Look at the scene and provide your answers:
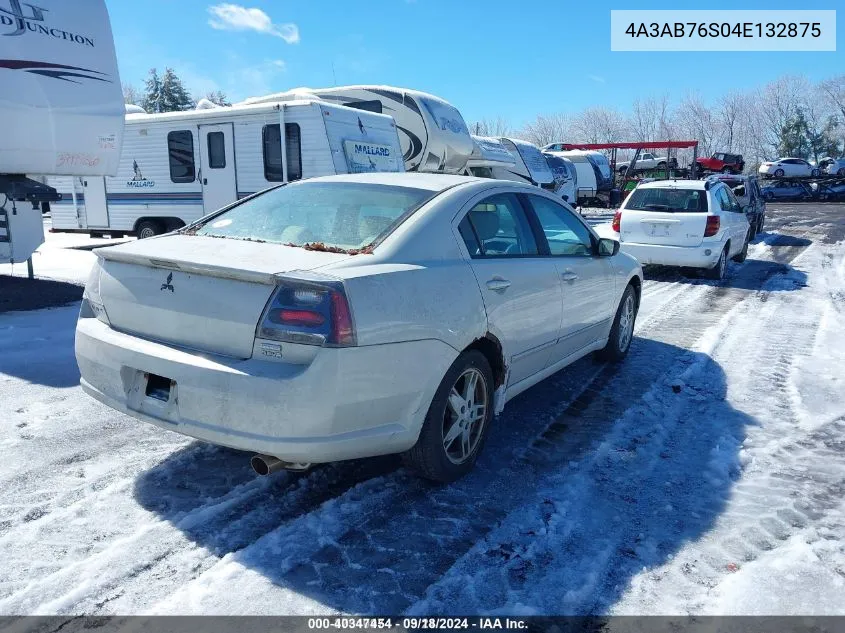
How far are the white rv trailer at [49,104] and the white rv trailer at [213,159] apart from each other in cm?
195

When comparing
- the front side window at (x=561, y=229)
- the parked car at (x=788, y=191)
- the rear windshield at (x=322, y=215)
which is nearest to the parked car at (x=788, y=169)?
the parked car at (x=788, y=191)

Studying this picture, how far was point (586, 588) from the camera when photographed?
2.61 m

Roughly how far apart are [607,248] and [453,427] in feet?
8.55

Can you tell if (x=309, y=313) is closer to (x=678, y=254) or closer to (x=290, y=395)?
(x=290, y=395)

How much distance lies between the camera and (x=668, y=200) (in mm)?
10812

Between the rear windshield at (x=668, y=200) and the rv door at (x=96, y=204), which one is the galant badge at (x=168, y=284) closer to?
the rear windshield at (x=668, y=200)

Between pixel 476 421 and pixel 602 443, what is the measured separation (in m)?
0.95

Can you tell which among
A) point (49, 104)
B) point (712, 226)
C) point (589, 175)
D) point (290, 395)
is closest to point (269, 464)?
point (290, 395)

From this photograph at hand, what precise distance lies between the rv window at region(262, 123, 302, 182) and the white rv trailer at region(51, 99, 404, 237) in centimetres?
2

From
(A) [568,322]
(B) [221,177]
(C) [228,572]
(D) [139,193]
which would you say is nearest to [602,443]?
(A) [568,322]

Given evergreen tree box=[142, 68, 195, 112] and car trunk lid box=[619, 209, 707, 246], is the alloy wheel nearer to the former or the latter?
car trunk lid box=[619, 209, 707, 246]

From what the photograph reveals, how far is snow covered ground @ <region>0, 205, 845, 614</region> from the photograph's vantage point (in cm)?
254

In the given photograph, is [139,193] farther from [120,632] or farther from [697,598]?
[697,598]

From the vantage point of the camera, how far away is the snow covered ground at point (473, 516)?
2543 mm
